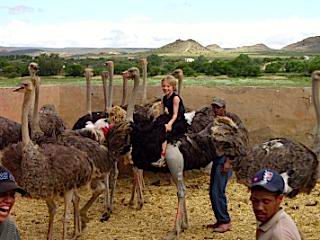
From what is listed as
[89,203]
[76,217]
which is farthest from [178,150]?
[76,217]

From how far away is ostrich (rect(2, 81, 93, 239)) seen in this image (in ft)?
19.1

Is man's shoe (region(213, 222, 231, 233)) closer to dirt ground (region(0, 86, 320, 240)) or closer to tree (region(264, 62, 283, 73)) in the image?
dirt ground (region(0, 86, 320, 240))

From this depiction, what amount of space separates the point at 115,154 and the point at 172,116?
783 millimetres

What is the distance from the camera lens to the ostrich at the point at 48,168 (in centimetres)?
582

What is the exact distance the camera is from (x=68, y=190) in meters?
6.00

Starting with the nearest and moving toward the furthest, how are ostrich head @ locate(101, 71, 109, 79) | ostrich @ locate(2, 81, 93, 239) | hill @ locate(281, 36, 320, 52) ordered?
ostrich @ locate(2, 81, 93, 239) < ostrich head @ locate(101, 71, 109, 79) < hill @ locate(281, 36, 320, 52)

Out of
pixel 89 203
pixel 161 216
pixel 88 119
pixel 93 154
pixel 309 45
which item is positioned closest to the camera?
pixel 93 154

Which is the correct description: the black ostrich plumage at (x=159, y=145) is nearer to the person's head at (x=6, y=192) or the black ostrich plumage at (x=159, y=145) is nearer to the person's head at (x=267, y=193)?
the person's head at (x=267, y=193)

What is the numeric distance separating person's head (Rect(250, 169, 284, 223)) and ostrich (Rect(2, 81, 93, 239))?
322 cm

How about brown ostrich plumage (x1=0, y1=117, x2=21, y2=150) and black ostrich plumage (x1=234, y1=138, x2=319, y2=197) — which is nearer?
black ostrich plumage (x1=234, y1=138, x2=319, y2=197)

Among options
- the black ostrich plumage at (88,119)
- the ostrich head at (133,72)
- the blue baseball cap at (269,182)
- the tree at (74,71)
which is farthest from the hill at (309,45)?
the blue baseball cap at (269,182)

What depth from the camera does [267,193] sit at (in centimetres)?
288

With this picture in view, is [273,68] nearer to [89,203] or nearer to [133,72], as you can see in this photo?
[133,72]

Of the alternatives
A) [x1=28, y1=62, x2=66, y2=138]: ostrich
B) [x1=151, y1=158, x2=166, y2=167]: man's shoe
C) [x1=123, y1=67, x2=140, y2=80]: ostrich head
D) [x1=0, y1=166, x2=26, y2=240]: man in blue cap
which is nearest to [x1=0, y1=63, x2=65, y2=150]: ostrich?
[x1=28, y1=62, x2=66, y2=138]: ostrich
